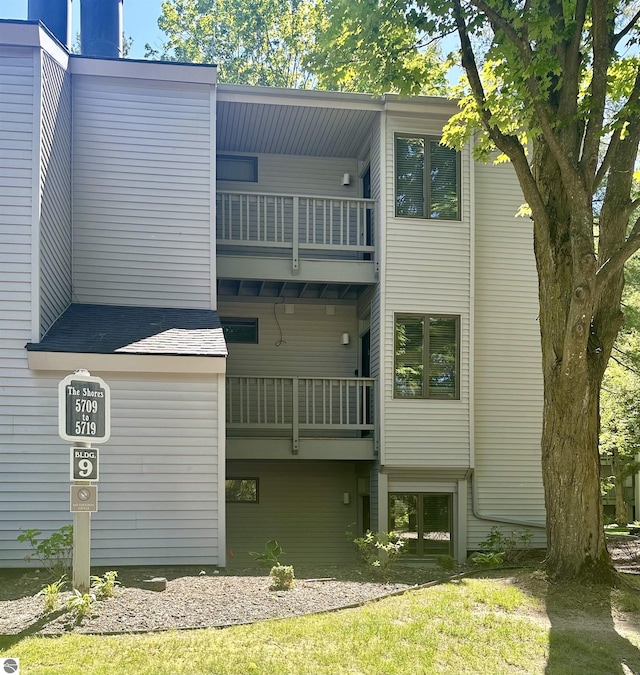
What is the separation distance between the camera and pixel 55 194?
37.1ft

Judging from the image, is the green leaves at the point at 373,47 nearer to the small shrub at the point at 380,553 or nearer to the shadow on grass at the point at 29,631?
the small shrub at the point at 380,553

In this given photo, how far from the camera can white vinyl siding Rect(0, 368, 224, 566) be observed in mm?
10086

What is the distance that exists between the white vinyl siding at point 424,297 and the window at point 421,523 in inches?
29.1

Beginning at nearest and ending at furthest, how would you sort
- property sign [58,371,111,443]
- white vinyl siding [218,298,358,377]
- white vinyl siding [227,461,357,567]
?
property sign [58,371,111,443], white vinyl siding [227,461,357,567], white vinyl siding [218,298,358,377]

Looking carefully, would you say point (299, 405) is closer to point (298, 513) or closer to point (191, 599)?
point (298, 513)

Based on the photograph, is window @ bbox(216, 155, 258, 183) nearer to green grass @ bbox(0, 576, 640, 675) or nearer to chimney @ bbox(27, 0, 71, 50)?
chimney @ bbox(27, 0, 71, 50)

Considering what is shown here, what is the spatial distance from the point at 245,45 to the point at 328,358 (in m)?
15.8

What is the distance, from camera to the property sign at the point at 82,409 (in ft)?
23.2

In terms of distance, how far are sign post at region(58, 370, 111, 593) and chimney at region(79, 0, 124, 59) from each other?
9.32m

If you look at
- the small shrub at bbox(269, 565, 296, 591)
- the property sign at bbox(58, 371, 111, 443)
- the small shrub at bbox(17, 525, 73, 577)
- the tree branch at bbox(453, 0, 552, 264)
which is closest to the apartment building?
the small shrub at bbox(17, 525, 73, 577)

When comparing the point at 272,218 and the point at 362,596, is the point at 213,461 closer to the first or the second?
the point at 362,596

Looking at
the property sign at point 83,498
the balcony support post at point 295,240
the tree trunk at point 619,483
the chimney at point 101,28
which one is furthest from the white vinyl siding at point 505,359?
the property sign at point 83,498

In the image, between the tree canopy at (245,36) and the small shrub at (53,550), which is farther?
the tree canopy at (245,36)

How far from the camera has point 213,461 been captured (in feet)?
35.2
